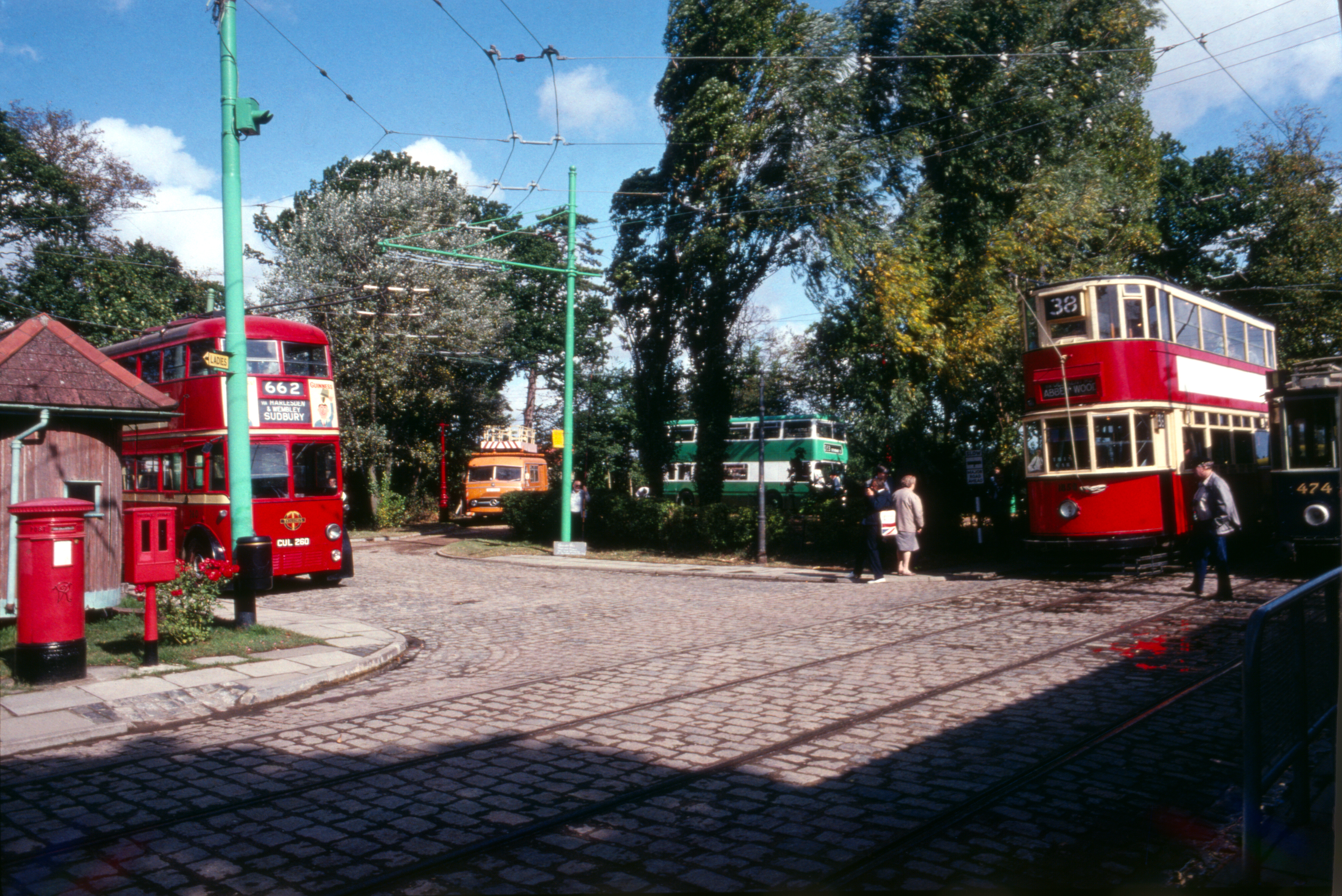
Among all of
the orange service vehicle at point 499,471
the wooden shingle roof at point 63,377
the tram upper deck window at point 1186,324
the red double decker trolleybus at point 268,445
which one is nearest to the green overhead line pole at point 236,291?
the wooden shingle roof at point 63,377

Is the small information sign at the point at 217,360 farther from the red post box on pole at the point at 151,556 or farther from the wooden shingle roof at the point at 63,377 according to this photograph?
the red post box on pole at the point at 151,556

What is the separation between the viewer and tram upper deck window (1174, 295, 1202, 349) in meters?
15.5

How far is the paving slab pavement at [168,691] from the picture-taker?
6449mm

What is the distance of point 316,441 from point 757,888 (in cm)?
1434

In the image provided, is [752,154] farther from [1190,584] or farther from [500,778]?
[500,778]

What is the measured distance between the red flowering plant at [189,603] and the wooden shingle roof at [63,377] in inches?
94.5

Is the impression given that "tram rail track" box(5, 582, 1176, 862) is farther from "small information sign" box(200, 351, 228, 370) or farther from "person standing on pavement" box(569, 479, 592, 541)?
"person standing on pavement" box(569, 479, 592, 541)

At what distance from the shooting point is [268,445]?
15.7m

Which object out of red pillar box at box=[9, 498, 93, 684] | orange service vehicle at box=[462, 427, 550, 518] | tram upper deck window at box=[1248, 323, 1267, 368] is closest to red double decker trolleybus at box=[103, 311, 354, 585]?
red pillar box at box=[9, 498, 93, 684]

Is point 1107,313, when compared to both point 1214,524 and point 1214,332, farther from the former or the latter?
point 1214,524

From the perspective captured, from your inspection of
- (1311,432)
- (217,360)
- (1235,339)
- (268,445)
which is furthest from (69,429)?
(1235,339)

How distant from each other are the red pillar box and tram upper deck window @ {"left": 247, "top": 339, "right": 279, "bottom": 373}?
836 centimetres

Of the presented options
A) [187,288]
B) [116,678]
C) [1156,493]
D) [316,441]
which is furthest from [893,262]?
[187,288]

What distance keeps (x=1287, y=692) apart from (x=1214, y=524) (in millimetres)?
8743
